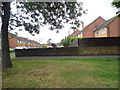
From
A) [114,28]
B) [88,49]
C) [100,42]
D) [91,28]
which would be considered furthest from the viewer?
[91,28]

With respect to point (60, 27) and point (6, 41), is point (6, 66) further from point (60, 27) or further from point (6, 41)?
point (60, 27)

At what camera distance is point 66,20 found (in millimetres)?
6258

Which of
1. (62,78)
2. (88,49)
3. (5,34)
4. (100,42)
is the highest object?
(5,34)

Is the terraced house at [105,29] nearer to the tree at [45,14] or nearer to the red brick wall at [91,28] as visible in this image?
the red brick wall at [91,28]

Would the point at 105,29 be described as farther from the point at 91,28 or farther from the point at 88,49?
the point at 88,49

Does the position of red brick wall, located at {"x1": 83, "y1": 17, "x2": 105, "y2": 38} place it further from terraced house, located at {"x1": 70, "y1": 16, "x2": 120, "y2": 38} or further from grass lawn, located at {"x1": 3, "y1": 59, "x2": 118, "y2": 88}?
grass lawn, located at {"x1": 3, "y1": 59, "x2": 118, "y2": 88}

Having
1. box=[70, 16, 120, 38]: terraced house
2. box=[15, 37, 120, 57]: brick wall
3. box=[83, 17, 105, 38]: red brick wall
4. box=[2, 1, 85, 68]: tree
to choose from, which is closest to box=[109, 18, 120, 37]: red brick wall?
box=[70, 16, 120, 38]: terraced house

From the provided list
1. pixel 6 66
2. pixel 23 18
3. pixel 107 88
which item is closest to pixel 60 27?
pixel 23 18

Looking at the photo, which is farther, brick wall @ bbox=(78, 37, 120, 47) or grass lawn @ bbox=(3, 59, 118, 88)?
brick wall @ bbox=(78, 37, 120, 47)

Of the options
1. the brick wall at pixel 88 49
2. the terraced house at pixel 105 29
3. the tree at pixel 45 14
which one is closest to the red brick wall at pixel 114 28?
the terraced house at pixel 105 29

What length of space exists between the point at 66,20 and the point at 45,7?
142 cm

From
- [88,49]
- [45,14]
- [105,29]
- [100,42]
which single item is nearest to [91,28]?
[105,29]

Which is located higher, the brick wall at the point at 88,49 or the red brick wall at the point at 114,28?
the red brick wall at the point at 114,28

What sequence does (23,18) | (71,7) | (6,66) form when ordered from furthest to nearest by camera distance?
(23,18)
(6,66)
(71,7)
